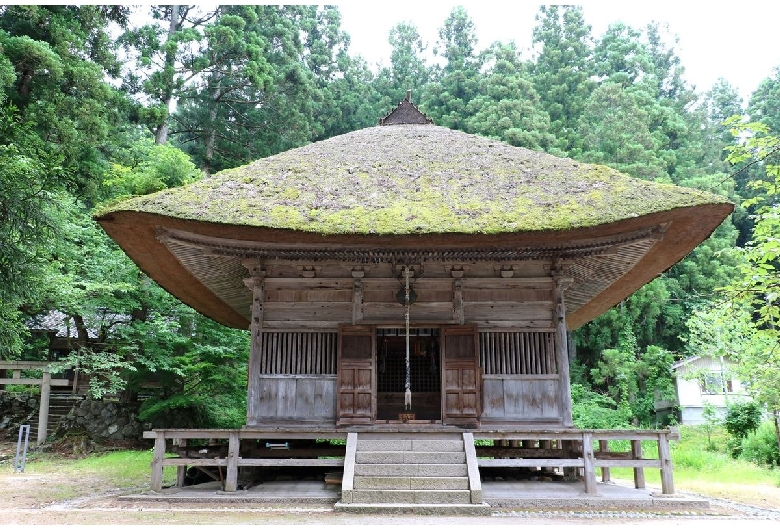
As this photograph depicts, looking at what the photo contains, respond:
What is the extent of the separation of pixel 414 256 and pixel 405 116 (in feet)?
23.4

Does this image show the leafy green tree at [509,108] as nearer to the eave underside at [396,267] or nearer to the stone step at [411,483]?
the eave underside at [396,267]

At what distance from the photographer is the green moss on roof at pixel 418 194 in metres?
8.69

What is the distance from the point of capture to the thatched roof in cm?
862

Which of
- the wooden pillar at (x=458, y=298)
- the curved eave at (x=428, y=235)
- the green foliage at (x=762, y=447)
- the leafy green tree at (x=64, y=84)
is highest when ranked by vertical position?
the leafy green tree at (x=64, y=84)

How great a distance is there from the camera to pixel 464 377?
32.6 ft

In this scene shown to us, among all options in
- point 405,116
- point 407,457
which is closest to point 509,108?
point 405,116

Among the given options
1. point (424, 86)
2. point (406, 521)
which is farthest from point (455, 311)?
point (424, 86)

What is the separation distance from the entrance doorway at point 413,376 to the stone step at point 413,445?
17.4ft

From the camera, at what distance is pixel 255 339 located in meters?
10.2

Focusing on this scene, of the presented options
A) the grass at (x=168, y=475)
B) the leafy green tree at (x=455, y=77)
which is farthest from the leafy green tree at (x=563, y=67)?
the grass at (x=168, y=475)

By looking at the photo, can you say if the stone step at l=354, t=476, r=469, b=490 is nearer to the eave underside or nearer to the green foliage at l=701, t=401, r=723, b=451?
the eave underside

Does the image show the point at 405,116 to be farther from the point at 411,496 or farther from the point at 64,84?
the point at 64,84

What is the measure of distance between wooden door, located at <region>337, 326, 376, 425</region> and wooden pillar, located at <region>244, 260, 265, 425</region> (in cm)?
142

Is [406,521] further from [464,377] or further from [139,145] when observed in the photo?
[139,145]
